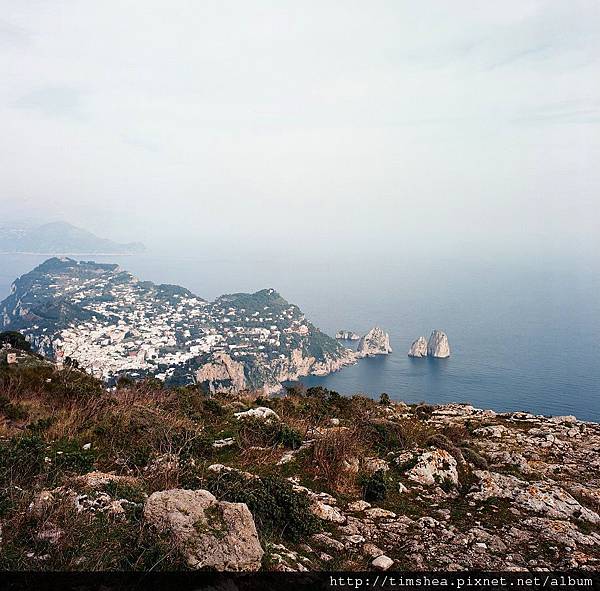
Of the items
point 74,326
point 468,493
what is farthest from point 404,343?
point 468,493

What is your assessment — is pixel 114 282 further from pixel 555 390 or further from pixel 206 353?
pixel 555 390

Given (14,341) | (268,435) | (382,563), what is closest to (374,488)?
(382,563)

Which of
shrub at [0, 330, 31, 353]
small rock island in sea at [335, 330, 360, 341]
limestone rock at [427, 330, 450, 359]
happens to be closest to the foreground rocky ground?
shrub at [0, 330, 31, 353]

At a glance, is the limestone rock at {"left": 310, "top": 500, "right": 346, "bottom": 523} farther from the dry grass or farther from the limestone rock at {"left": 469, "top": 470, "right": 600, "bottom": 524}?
the limestone rock at {"left": 469, "top": 470, "right": 600, "bottom": 524}

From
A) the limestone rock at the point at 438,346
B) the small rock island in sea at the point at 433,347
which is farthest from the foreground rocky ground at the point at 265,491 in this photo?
the small rock island in sea at the point at 433,347

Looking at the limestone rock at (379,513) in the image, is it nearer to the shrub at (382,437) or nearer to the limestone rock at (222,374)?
the shrub at (382,437)
